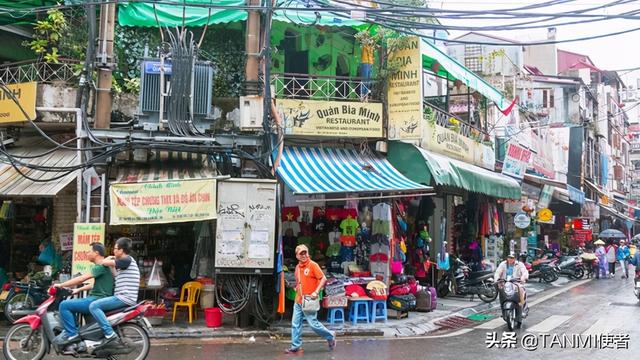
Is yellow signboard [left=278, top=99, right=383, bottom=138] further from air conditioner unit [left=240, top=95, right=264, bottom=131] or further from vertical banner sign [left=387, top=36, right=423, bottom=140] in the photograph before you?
air conditioner unit [left=240, top=95, right=264, bottom=131]

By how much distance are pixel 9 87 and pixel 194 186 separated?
15.7ft

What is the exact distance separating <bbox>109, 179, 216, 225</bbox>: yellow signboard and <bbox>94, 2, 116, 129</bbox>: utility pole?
1717mm

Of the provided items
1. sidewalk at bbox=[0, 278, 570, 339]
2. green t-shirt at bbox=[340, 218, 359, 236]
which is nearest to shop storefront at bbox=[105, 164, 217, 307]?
sidewalk at bbox=[0, 278, 570, 339]

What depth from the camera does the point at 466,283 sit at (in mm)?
15797

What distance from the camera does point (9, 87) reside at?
1204 centimetres

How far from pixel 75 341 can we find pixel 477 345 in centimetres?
632

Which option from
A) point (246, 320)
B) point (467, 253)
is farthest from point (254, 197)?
point (467, 253)

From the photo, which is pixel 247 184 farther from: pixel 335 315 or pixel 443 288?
pixel 443 288

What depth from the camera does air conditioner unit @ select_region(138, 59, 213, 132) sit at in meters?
11.4

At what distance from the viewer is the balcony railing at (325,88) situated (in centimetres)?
1319

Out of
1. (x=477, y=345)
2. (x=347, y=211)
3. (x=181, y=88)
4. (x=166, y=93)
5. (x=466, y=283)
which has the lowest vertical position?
(x=477, y=345)

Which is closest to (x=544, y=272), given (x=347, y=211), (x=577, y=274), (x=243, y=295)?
(x=577, y=274)

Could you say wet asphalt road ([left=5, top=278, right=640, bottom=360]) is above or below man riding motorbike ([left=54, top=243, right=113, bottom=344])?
below

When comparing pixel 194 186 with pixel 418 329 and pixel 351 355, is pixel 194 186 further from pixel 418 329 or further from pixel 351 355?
pixel 418 329
